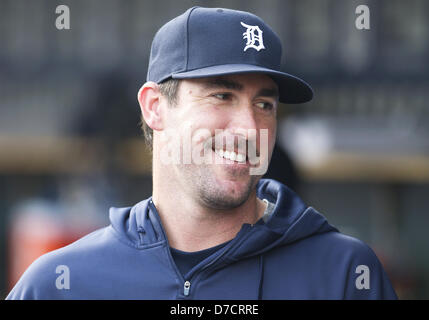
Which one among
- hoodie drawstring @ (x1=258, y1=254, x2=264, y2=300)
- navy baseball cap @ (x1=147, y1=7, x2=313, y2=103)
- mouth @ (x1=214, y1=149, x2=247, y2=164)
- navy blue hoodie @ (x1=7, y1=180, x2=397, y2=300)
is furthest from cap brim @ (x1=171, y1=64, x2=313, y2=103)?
hoodie drawstring @ (x1=258, y1=254, x2=264, y2=300)

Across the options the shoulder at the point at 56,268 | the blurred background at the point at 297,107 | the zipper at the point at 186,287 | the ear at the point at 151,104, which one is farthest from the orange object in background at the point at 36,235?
the zipper at the point at 186,287

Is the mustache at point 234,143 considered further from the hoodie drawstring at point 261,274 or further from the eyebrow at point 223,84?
the hoodie drawstring at point 261,274

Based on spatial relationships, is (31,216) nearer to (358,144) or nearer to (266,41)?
(358,144)

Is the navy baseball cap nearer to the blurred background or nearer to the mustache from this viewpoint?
the mustache

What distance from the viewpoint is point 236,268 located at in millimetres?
2297

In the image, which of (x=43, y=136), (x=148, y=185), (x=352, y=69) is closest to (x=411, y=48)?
(x=352, y=69)

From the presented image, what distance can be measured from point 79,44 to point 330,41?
2377 millimetres

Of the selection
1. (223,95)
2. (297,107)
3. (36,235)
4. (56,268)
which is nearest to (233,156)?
(223,95)

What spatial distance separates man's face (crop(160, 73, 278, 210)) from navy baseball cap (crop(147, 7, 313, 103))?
40 mm

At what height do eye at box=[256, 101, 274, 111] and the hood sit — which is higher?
eye at box=[256, 101, 274, 111]

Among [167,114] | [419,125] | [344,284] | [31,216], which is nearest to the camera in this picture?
[344,284]

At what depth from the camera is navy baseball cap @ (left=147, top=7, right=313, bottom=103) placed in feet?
7.30

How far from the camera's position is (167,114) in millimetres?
2373

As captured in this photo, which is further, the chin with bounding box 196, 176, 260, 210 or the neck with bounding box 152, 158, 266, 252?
the neck with bounding box 152, 158, 266, 252
